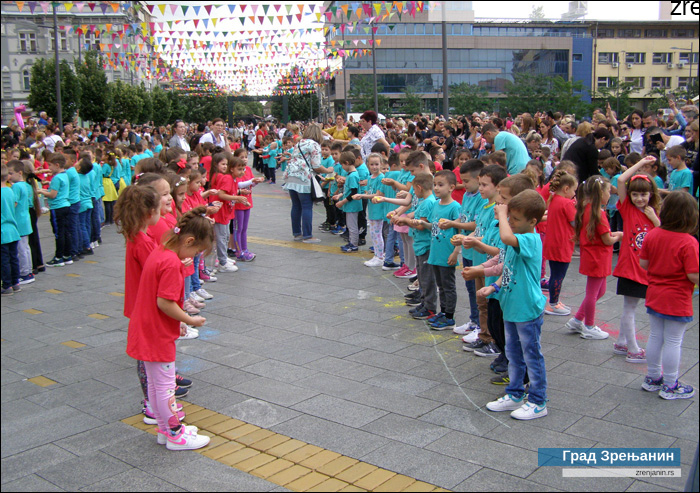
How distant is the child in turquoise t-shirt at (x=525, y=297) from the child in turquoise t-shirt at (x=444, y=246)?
1804 millimetres

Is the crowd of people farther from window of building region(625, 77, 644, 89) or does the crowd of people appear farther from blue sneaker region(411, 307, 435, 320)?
window of building region(625, 77, 644, 89)

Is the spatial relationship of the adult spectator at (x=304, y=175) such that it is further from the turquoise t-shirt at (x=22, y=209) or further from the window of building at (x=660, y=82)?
the window of building at (x=660, y=82)

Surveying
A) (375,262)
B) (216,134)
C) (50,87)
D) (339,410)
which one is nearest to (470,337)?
(339,410)

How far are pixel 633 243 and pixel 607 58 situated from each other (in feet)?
165

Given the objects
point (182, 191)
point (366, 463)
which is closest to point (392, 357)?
point (366, 463)

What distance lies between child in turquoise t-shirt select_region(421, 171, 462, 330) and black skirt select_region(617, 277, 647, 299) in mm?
1634

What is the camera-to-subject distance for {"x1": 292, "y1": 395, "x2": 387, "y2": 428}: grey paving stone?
178 inches

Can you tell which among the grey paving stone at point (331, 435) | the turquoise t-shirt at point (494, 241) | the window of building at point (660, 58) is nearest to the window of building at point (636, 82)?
the window of building at point (660, 58)

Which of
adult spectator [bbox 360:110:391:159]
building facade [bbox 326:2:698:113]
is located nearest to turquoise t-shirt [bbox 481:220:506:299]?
adult spectator [bbox 360:110:391:159]

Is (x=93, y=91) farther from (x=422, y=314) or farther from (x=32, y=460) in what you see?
(x=32, y=460)

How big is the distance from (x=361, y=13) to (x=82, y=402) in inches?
598

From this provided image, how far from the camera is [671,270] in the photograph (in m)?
4.72

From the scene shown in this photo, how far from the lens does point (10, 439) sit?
429cm

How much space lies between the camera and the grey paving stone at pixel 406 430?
4.20 m
